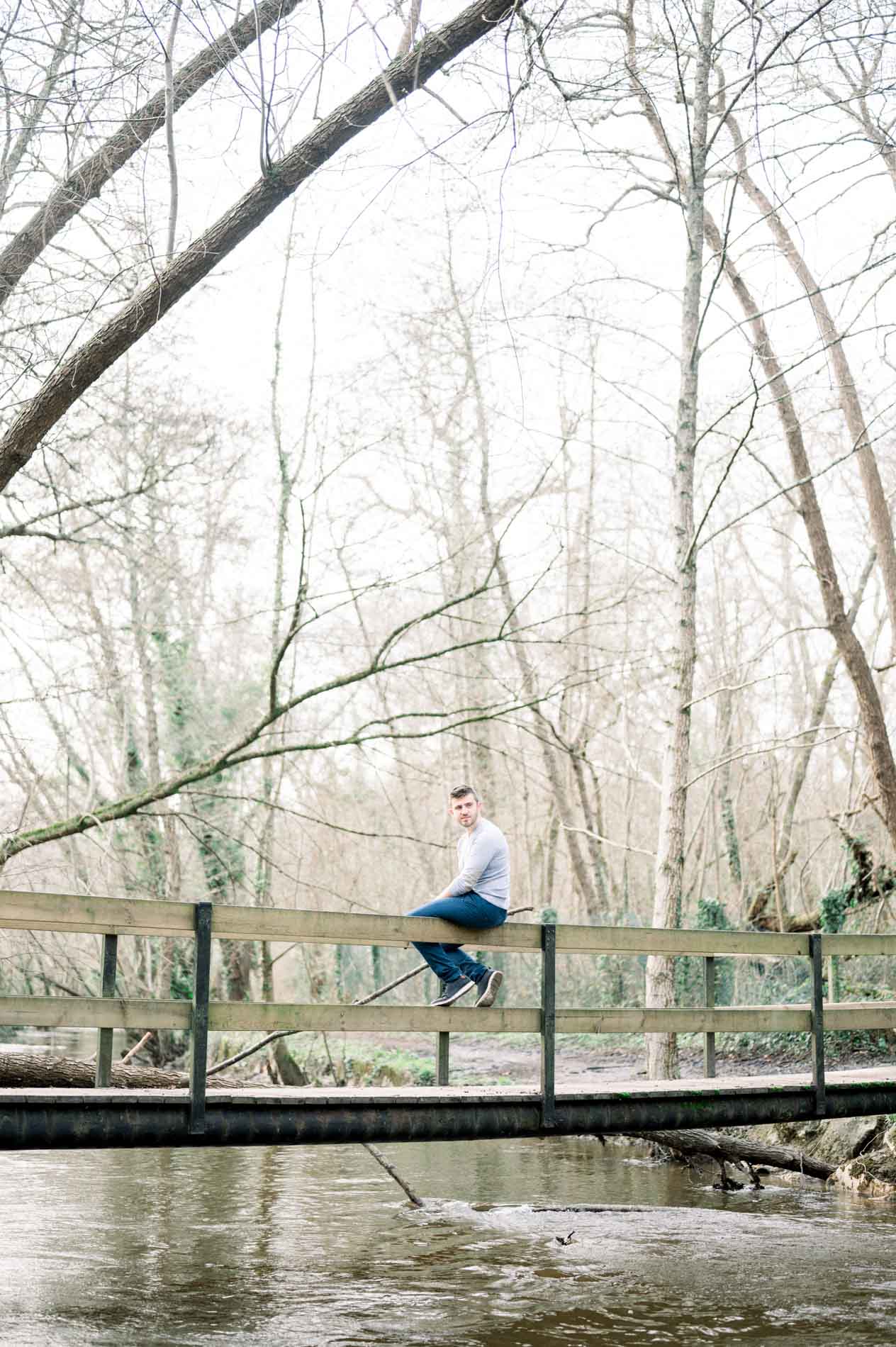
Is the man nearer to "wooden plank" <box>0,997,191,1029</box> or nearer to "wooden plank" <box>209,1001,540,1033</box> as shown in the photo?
"wooden plank" <box>209,1001,540,1033</box>

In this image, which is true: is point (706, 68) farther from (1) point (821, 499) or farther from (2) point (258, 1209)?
(1) point (821, 499)

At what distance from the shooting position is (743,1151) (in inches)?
465

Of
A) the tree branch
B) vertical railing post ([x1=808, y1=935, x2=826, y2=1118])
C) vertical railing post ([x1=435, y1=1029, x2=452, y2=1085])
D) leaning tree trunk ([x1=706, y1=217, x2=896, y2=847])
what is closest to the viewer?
vertical railing post ([x1=435, y1=1029, x2=452, y2=1085])

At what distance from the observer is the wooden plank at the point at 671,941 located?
7.19 meters

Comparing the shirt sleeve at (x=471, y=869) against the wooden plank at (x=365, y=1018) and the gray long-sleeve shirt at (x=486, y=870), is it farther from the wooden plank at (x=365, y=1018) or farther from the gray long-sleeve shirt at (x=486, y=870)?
the wooden plank at (x=365, y=1018)

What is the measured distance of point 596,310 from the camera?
A: 1667 centimetres

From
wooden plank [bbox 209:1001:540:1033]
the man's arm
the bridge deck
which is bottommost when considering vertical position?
the bridge deck

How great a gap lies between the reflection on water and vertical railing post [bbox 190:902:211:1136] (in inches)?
55.8

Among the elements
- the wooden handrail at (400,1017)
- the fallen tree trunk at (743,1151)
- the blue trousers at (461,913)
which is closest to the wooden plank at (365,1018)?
the wooden handrail at (400,1017)

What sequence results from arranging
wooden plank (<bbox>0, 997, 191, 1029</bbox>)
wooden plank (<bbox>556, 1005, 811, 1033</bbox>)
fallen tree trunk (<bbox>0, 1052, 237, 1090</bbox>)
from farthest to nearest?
fallen tree trunk (<bbox>0, 1052, 237, 1090</bbox>), wooden plank (<bbox>556, 1005, 811, 1033</bbox>), wooden plank (<bbox>0, 997, 191, 1029</bbox>)

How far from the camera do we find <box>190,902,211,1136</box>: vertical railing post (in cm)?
609

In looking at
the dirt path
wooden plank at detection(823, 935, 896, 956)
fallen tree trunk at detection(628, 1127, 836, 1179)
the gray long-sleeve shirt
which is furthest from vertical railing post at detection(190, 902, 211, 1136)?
the dirt path

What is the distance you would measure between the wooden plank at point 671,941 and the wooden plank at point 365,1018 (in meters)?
0.45

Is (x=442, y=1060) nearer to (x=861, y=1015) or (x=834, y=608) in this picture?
(x=861, y=1015)
